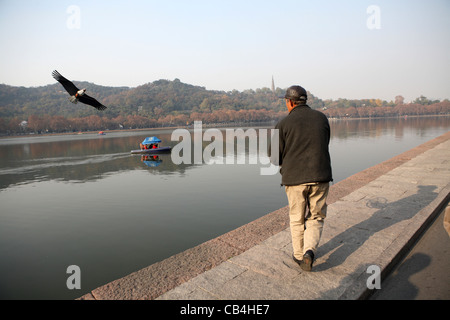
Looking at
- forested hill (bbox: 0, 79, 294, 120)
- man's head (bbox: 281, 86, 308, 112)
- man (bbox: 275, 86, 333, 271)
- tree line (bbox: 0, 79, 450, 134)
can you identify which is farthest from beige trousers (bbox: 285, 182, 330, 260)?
tree line (bbox: 0, 79, 450, 134)

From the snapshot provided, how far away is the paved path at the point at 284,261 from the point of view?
275cm

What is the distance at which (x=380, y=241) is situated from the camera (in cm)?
367

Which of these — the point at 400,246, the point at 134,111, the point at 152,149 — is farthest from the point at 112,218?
the point at 134,111

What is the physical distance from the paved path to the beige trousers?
0.29m

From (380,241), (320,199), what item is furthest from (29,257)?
(380,241)

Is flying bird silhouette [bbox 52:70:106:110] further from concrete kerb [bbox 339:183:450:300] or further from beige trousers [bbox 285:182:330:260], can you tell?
concrete kerb [bbox 339:183:450:300]

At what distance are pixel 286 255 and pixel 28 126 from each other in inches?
4265

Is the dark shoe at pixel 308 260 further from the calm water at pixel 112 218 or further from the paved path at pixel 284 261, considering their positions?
the calm water at pixel 112 218

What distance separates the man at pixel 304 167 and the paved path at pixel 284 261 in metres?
0.36

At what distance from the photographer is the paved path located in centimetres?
275

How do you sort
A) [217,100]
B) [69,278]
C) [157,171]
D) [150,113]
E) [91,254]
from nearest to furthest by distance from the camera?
[69,278], [91,254], [157,171], [150,113], [217,100]

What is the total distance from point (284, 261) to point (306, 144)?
1.39 meters

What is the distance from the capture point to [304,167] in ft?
9.78
